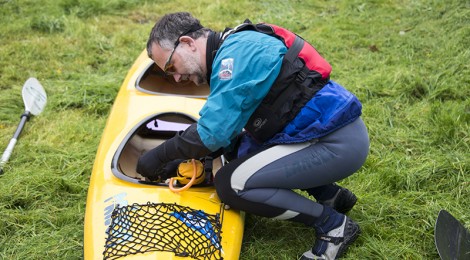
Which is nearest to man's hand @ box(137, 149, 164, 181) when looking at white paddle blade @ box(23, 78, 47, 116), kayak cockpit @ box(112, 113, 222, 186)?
kayak cockpit @ box(112, 113, 222, 186)

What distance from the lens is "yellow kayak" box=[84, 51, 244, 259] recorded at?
2.44m

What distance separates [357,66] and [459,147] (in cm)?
164

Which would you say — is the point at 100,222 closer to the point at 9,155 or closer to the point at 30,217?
the point at 30,217

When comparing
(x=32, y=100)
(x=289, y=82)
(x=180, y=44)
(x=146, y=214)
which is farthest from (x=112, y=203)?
(x=32, y=100)

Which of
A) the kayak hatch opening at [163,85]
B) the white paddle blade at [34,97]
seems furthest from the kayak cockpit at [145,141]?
the white paddle blade at [34,97]

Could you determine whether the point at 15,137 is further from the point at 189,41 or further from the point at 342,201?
the point at 342,201

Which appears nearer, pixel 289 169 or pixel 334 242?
pixel 289 169

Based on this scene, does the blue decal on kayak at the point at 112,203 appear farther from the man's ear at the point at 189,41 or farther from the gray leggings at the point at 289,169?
the man's ear at the point at 189,41

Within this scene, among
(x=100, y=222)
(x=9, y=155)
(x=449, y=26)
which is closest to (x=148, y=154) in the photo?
(x=100, y=222)

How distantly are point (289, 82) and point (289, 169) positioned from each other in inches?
17.5

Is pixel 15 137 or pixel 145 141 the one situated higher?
pixel 145 141

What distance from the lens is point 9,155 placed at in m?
3.72

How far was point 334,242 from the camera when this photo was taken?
275 centimetres

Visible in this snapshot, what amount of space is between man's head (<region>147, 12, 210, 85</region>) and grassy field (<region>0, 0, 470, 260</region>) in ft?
3.58
